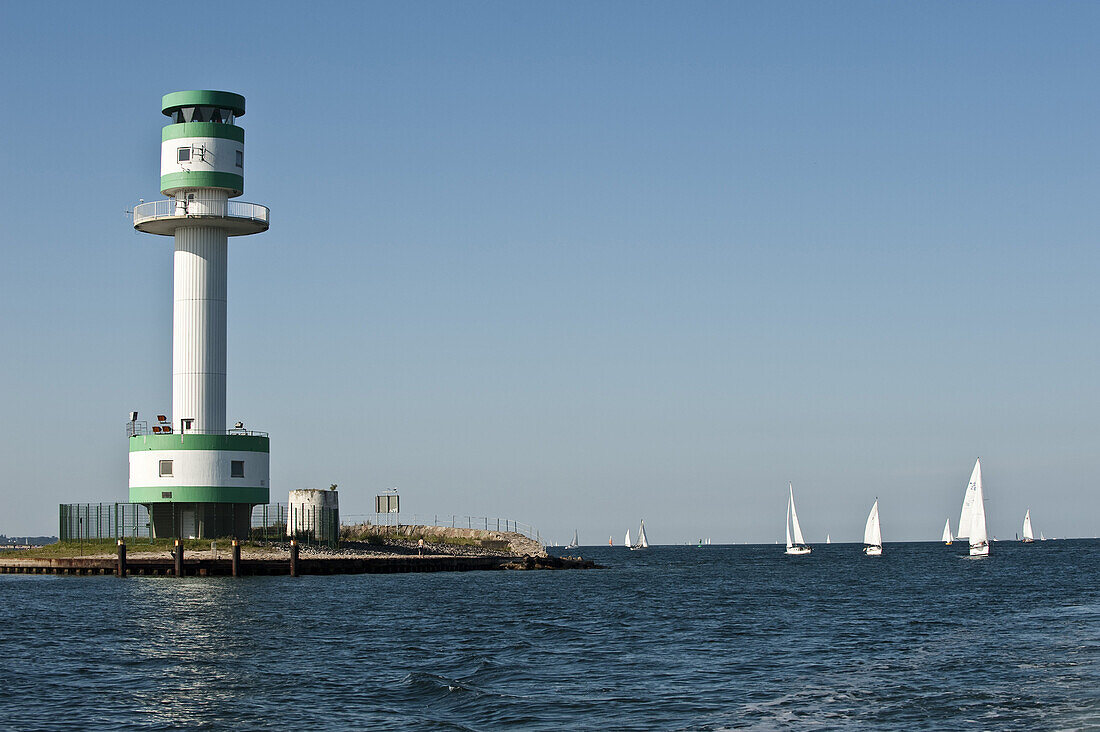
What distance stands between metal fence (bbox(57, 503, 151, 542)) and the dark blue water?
8.22m

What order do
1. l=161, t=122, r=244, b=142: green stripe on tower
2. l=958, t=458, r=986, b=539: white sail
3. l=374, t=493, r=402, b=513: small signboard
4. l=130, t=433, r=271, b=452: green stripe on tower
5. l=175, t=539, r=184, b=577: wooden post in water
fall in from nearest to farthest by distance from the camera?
l=175, t=539, r=184, b=577: wooden post in water < l=130, t=433, r=271, b=452: green stripe on tower < l=161, t=122, r=244, b=142: green stripe on tower < l=374, t=493, r=402, b=513: small signboard < l=958, t=458, r=986, b=539: white sail

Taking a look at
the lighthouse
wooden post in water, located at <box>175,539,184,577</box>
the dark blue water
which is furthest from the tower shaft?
the dark blue water

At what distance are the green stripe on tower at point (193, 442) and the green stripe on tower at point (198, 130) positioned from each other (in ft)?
54.7

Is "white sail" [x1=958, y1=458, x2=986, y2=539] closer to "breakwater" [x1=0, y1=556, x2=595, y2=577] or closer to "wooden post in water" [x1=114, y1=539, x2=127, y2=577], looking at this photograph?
"breakwater" [x1=0, y1=556, x2=595, y2=577]

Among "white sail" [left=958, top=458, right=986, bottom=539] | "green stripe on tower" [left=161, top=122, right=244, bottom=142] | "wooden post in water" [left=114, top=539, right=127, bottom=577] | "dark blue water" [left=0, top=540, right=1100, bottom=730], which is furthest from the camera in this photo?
"white sail" [left=958, top=458, right=986, bottom=539]

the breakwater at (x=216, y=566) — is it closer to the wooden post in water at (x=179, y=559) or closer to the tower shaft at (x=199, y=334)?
the wooden post in water at (x=179, y=559)

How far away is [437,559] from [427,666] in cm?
4595

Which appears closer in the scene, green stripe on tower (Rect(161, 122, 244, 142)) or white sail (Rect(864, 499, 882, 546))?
green stripe on tower (Rect(161, 122, 244, 142))

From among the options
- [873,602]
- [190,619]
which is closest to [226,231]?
[190,619]

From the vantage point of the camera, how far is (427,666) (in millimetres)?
36156

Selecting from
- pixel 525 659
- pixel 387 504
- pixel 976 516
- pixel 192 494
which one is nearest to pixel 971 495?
pixel 976 516

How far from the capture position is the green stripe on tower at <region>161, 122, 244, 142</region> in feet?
241

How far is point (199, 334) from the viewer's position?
72.1 metres

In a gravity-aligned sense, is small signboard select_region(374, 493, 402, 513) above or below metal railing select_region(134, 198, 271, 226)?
below
